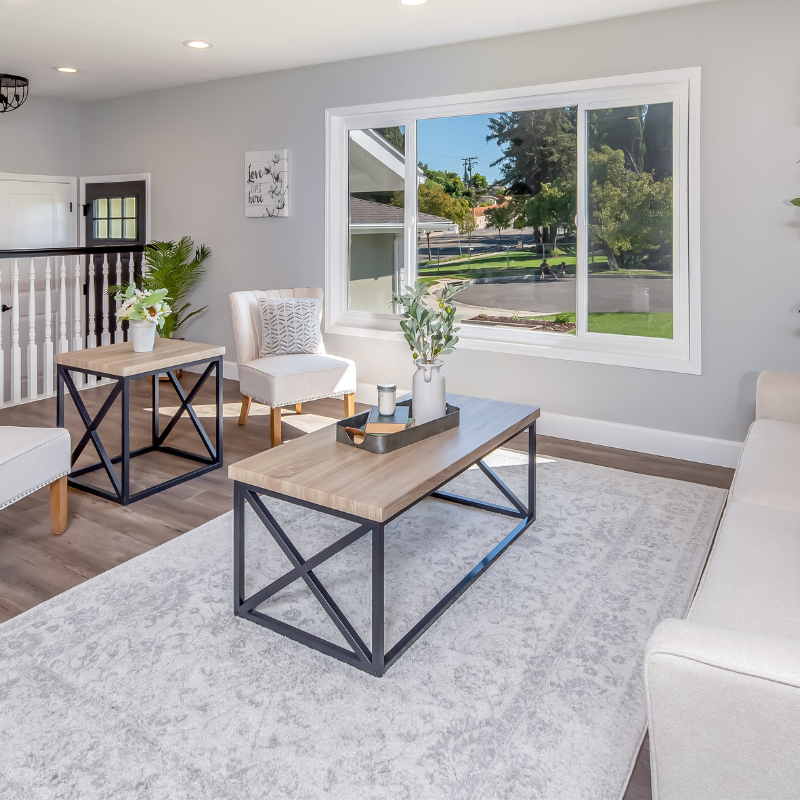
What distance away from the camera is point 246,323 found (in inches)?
169

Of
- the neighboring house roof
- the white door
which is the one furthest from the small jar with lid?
the white door

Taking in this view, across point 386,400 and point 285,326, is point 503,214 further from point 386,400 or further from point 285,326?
point 386,400

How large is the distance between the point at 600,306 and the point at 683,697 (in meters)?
3.20

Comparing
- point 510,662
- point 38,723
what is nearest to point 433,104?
point 510,662

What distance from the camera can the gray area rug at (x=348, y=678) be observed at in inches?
61.6

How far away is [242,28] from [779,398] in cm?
352

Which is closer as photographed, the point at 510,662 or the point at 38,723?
the point at 38,723

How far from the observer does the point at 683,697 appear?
3.69 feet

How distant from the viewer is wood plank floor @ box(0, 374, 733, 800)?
2.45 m

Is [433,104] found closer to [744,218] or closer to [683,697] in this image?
[744,218]

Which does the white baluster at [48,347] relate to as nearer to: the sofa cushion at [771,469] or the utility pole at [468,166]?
the utility pole at [468,166]

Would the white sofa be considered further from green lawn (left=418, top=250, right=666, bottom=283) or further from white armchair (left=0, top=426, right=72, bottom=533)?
green lawn (left=418, top=250, right=666, bottom=283)

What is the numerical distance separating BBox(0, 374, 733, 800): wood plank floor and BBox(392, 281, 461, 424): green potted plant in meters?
1.09

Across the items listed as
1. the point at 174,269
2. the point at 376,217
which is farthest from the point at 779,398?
the point at 174,269
